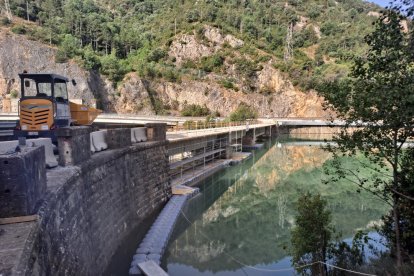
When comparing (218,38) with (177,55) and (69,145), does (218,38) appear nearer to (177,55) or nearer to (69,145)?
(177,55)

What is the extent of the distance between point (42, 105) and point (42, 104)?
5 centimetres

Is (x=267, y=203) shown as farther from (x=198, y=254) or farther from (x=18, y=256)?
(x=18, y=256)

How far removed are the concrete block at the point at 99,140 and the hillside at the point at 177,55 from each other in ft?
136

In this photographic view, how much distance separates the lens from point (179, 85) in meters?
70.1

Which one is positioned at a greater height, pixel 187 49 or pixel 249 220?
pixel 187 49

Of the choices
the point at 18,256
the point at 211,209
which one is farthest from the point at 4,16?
the point at 18,256

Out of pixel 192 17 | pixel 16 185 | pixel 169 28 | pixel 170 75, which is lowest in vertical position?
pixel 16 185

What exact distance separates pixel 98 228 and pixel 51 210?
3792 mm

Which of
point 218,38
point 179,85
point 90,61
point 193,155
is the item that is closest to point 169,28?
point 218,38

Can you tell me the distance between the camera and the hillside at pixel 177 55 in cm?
5891

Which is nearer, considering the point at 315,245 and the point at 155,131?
the point at 315,245

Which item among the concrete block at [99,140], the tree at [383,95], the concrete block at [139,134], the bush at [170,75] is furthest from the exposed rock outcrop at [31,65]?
the tree at [383,95]

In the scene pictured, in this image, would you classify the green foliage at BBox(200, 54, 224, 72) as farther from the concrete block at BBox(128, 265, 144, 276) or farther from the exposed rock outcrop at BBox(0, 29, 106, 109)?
the concrete block at BBox(128, 265, 144, 276)

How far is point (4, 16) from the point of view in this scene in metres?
69.5
